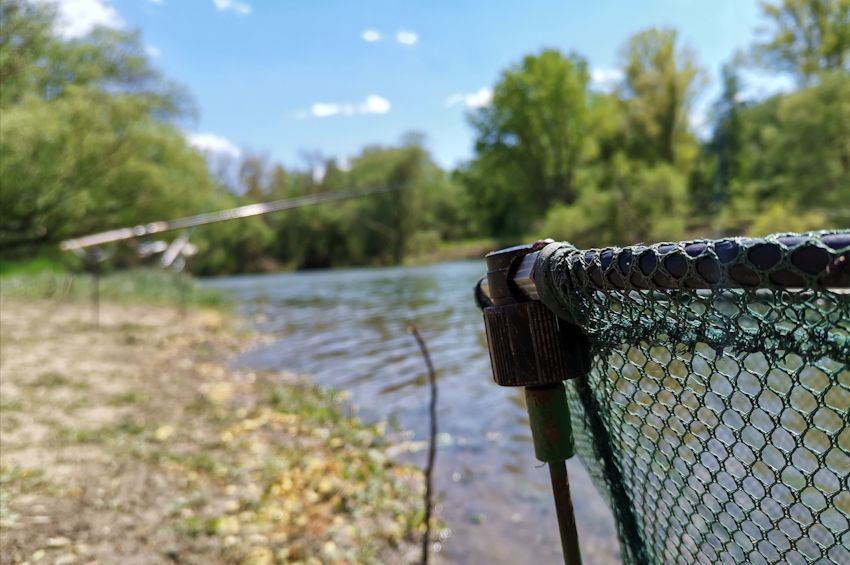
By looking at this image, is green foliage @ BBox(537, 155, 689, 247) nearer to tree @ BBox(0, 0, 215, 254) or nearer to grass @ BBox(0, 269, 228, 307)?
grass @ BBox(0, 269, 228, 307)

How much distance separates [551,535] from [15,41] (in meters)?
12.2

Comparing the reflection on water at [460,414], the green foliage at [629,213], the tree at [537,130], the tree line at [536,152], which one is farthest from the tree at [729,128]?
the reflection on water at [460,414]

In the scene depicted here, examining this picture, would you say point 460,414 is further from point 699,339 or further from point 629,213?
point 629,213

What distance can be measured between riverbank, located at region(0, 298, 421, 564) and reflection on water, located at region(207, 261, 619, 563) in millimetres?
446

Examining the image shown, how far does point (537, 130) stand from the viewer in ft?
129

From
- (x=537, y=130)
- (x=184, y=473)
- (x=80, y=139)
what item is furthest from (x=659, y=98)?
(x=184, y=473)

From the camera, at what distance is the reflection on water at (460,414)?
12.6 feet

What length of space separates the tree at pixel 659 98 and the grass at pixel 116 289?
96.4 feet

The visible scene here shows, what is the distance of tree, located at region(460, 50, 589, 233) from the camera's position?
1508 inches

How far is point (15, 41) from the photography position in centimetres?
998

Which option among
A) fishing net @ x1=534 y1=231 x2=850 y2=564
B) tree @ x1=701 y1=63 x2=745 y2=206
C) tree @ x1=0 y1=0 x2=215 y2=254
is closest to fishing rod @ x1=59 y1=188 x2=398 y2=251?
tree @ x1=0 y1=0 x2=215 y2=254

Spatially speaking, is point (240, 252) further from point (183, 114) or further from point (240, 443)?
point (240, 443)

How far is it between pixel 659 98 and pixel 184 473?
38.1 metres

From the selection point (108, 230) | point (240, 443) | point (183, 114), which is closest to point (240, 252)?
point (183, 114)
